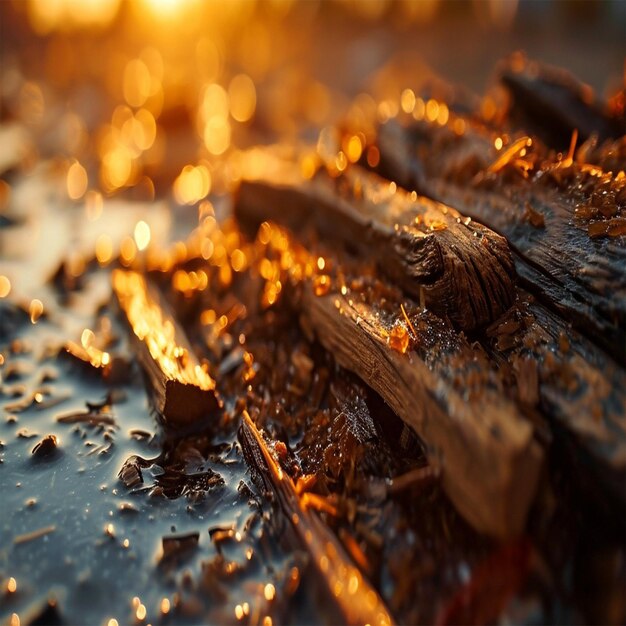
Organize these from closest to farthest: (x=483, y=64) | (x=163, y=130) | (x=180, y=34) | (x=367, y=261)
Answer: (x=367, y=261) < (x=163, y=130) < (x=483, y=64) < (x=180, y=34)

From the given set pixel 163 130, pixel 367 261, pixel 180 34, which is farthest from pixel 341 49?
pixel 367 261

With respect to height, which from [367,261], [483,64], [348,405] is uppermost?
[483,64]

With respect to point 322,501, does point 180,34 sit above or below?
above

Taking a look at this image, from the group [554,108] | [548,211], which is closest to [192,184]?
[554,108]

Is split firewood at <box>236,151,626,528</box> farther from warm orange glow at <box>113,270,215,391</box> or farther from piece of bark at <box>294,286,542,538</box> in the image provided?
warm orange glow at <box>113,270,215,391</box>

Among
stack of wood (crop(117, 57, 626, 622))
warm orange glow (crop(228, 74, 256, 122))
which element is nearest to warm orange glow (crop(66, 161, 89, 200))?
warm orange glow (crop(228, 74, 256, 122))

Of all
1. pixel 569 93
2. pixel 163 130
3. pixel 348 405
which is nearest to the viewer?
pixel 348 405

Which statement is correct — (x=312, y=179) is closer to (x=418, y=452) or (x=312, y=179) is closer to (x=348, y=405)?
(x=348, y=405)

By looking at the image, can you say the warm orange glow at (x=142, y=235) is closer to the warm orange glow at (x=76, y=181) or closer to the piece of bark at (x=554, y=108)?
the warm orange glow at (x=76, y=181)
